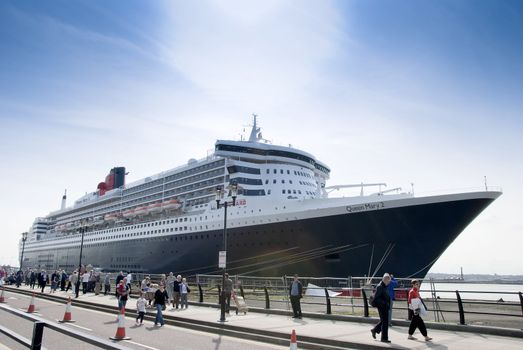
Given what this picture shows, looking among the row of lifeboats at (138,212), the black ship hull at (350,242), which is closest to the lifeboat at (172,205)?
the row of lifeboats at (138,212)

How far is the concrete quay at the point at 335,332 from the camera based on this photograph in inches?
353

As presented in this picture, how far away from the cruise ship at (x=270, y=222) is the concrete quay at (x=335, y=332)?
4104 millimetres

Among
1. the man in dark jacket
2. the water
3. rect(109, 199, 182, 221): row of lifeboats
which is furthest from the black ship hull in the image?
the man in dark jacket

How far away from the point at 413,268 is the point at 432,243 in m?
2.02

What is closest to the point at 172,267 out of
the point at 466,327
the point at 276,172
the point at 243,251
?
the point at 243,251

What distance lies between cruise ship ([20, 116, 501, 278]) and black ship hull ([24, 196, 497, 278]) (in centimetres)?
6

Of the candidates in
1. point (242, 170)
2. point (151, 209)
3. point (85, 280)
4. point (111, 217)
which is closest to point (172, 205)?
point (151, 209)

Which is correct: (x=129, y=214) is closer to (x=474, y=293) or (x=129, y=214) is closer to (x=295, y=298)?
(x=295, y=298)

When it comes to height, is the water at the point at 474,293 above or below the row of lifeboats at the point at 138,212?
below

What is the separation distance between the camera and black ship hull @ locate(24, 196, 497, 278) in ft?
82.8

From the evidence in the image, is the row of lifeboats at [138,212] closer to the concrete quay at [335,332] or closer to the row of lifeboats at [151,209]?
the row of lifeboats at [151,209]

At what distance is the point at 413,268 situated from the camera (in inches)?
1023

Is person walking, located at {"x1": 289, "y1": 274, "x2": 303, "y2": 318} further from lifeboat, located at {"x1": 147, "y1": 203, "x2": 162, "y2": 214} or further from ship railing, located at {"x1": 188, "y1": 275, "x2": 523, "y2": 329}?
lifeboat, located at {"x1": 147, "y1": 203, "x2": 162, "y2": 214}

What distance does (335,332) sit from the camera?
1077 centimetres
